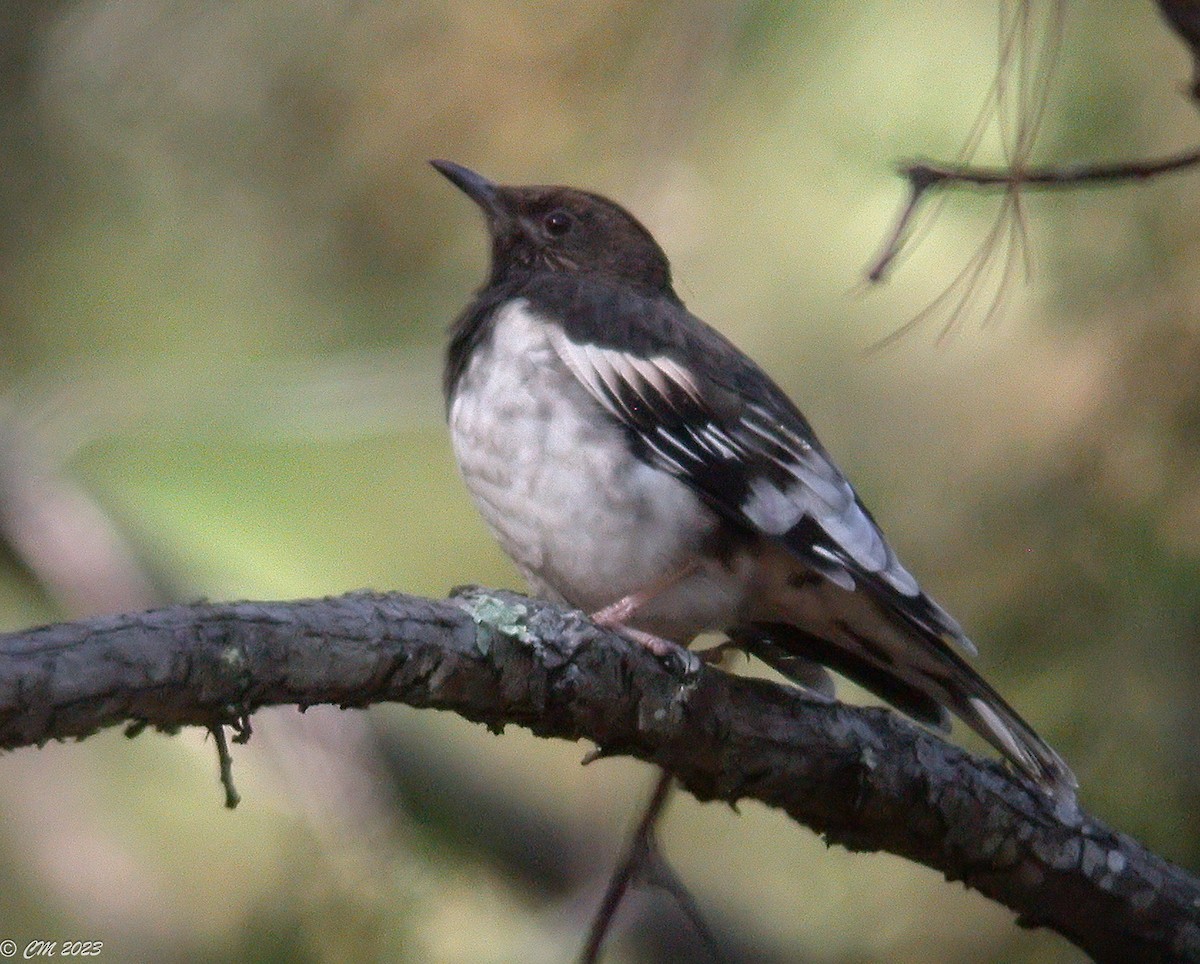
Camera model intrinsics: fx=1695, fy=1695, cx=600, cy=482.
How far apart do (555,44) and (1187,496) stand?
209 centimetres

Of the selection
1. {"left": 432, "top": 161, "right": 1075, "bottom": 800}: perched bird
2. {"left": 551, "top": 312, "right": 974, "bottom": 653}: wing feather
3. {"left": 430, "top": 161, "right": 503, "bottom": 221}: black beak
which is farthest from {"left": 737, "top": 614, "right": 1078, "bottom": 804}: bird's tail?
{"left": 430, "top": 161, "right": 503, "bottom": 221}: black beak

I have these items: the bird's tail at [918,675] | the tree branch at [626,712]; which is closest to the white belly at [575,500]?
the bird's tail at [918,675]

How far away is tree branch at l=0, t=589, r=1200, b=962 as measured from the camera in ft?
6.48

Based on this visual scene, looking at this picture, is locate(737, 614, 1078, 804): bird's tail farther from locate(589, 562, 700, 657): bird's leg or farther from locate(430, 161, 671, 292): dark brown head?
locate(430, 161, 671, 292): dark brown head

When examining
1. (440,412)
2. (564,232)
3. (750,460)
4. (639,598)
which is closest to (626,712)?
(639,598)

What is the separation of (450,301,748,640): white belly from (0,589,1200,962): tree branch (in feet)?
1.19

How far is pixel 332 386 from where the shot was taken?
4.21 m

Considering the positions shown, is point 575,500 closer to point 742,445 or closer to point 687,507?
point 687,507

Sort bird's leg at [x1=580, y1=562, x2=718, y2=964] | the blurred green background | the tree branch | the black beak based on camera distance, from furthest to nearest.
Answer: the black beak → the blurred green background → bird's leg at [x1=580, y1=562, x2=718, y2=964] → the tree branch

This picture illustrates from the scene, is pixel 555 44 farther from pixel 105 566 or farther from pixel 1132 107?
pixel 105 566

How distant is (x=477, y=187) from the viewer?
13.3 feet

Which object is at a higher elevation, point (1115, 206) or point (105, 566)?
point (1115, 206)

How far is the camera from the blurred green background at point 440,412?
3.58 m

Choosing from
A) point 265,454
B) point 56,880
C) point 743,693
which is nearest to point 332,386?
point 265,454
